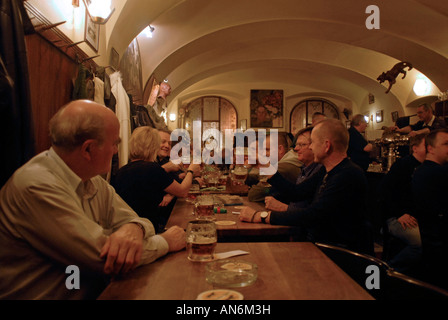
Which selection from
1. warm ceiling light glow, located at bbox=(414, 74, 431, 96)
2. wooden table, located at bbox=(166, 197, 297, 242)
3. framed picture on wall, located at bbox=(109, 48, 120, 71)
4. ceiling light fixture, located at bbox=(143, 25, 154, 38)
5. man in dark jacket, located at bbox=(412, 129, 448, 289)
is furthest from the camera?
warm ceiling light glow, located at bbox=(414, 74, 431, 96)

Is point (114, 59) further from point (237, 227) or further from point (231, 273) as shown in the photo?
point (231, 273)

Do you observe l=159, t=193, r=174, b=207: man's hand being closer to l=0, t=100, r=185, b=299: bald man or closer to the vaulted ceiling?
l=0, t=100, r=185, b=299: bald man

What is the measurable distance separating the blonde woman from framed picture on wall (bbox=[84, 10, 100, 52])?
4.09 feet

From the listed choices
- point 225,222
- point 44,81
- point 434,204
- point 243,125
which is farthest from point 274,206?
point 243,125

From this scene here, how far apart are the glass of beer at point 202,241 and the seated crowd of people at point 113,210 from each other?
5.1 inches

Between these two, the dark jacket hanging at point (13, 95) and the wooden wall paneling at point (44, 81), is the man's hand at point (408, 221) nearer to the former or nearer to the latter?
the dark jacket hanging at point (13, 95)

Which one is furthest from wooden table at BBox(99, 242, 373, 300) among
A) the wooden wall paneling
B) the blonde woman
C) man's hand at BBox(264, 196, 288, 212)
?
the wooden wall paneling

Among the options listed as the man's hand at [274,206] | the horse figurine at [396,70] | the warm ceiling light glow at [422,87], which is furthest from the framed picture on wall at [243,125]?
the man's hand at [274,206]

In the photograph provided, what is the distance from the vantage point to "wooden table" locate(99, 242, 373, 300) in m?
0.95

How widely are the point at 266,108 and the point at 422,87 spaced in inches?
224

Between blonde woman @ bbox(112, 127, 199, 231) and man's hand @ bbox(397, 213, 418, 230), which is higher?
blonde woman @ bbox(112, 127, 199, 231)

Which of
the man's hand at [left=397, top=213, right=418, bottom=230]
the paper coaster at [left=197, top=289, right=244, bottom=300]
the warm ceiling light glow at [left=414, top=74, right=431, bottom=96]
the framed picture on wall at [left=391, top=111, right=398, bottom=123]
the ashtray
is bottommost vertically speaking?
the man's hand at [left=397, top=213, right=418, bottom=230]

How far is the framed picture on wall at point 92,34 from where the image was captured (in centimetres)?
311

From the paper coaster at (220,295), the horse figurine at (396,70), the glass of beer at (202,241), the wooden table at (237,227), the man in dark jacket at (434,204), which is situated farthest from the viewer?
the horse figurine at (396,70)
